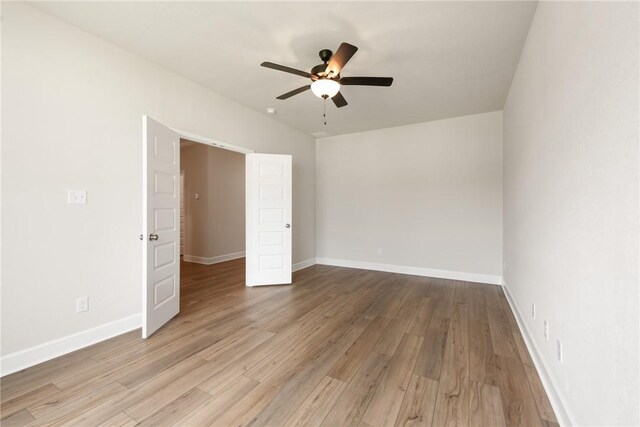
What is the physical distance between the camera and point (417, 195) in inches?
189

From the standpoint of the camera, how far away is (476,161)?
431 centimetres

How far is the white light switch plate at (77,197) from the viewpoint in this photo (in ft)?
7.43

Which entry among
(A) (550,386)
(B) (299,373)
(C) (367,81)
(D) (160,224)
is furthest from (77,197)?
(A) (550,386)

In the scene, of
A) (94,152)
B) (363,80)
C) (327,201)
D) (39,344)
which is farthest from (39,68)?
(327,201)

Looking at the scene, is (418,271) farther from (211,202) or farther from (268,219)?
(211,202)

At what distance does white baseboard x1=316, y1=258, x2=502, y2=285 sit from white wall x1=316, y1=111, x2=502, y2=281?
67mm

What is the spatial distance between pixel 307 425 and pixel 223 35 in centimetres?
313

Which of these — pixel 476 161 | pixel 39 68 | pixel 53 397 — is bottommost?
pixel 53 397

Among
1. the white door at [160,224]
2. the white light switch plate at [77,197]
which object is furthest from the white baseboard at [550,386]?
the white light switch plate at [77,197]

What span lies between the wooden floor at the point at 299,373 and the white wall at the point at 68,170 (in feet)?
1.60

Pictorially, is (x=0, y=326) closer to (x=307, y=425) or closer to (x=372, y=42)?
(x=307, y=425)

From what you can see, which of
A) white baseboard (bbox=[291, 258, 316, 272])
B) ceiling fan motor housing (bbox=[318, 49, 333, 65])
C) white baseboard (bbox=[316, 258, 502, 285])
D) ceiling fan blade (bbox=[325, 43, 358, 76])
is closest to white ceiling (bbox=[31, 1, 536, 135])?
ceiling fan motor housing (bbox=[318, 49, 333, 65])

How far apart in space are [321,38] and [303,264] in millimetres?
4073

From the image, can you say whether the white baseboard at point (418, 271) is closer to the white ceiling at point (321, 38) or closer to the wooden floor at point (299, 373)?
the wooden floor at point (299, 373)
